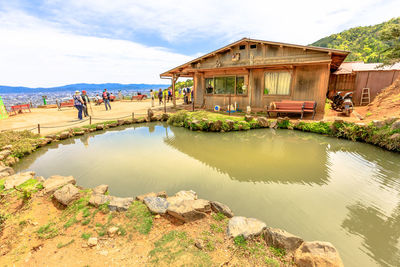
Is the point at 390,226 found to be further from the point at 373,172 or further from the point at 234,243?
the point at 234,243

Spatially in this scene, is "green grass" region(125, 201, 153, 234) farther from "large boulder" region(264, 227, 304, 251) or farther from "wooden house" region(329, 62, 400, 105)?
"wooden house" region(329, 62, 400, 105)

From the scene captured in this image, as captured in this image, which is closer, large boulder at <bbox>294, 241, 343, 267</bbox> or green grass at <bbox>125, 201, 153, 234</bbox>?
large boulder at <bbox>294, 241, 343, 267</bbox>

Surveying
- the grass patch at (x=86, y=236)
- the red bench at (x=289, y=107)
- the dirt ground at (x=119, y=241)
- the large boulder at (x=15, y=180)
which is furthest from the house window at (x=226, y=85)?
the grass patch at (x=86, y=236)

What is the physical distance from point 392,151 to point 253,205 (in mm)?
6895

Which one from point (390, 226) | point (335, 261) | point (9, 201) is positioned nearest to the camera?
point (335, 261)

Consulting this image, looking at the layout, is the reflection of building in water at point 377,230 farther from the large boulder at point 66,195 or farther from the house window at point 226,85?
the house window at point 226,85

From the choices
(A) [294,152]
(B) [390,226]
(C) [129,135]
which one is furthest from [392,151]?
(C) [129,135]

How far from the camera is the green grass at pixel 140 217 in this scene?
9.57 ft

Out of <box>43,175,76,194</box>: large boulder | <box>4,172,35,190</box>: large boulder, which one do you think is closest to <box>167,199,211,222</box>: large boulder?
<box>43,175,76,194</box>: large boulder

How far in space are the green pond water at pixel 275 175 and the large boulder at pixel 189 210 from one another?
92 centimetres

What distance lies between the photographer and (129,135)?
974 cm

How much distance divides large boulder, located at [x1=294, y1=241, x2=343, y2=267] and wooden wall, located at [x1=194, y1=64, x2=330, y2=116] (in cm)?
1173

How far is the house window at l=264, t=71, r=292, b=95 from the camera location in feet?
40.8

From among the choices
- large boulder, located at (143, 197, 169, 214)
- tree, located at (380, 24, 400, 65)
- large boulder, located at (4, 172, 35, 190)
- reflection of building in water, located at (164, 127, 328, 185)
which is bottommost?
reflection of building in water, located at (164, 127, 328, 185)
